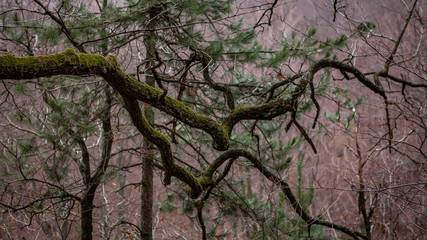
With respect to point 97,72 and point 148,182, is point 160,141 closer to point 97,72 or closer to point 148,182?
point 97,72

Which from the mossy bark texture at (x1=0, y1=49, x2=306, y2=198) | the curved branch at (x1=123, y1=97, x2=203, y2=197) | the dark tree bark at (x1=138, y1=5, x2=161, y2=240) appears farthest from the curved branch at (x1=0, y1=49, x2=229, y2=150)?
the dark tree bark at (x1=138, y1=5, x2=161, y2=240)

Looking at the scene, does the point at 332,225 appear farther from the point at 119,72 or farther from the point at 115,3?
the point at 115,3

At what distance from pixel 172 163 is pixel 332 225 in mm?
2071

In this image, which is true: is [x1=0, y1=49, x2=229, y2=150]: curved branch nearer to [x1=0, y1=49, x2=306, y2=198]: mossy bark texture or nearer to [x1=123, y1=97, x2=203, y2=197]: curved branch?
[x1=0, y1=49, x2=306, y2=198]: mossy bark texture

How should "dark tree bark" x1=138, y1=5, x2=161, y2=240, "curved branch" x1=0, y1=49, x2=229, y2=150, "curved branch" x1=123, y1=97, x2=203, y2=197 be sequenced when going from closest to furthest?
"curved branch" x1=0, y1=49, x2=229, y2=150 < "curved branch" x1=123, y1=97, x2=203, y2=197 < "dark tree bark" x1=138, y1=5, x2=161, y2=240

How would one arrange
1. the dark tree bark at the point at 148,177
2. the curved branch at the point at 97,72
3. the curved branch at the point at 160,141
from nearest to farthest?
the curved branch at the point at 97,72
the curved branch at the point at 160,141
the dark tree bark at the point at 148,177

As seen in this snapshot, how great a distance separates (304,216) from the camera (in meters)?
4.25

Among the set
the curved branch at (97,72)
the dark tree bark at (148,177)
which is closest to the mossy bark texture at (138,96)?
the curved branch at (97,72)

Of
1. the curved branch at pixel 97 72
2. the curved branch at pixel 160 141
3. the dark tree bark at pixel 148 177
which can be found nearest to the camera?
the curved branch at pixel 97 72

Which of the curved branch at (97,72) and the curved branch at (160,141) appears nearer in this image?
the curved branch at (97,72)

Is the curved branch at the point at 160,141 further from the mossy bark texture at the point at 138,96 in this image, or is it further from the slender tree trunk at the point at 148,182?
the slender tree trunk at the point at 148,182

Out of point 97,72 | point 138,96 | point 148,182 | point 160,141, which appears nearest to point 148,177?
point 148,182

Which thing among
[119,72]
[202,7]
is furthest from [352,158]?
[119,72]

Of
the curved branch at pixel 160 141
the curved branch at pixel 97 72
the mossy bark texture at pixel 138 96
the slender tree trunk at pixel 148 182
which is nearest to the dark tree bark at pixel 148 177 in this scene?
the slender tree trunk at pixel 148 182
